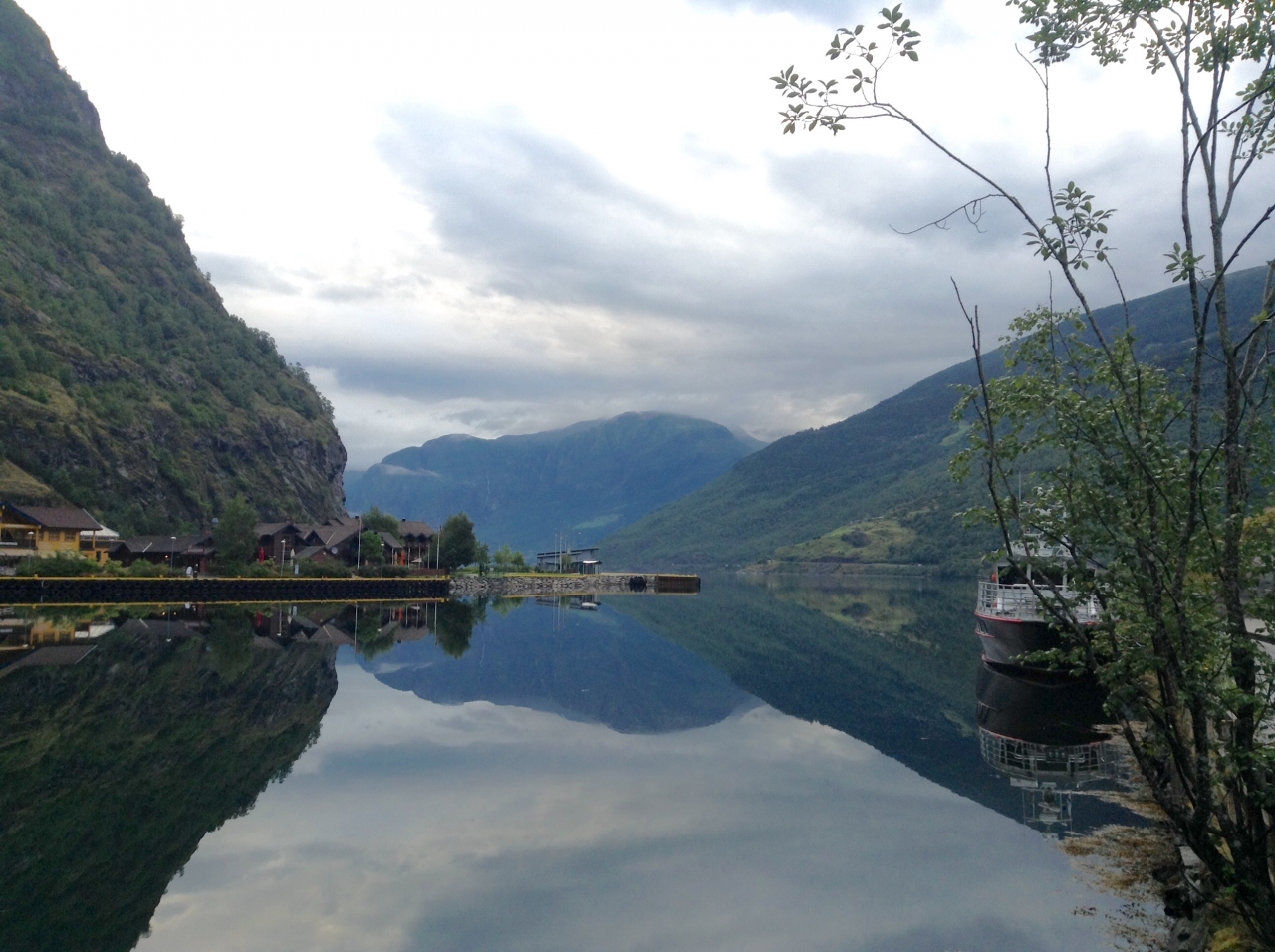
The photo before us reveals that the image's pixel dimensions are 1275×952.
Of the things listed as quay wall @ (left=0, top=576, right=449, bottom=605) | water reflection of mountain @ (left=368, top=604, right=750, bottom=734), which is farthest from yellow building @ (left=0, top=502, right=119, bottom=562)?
water reflection of mountain @ (left=368, top=604, right=750, bottom=734)

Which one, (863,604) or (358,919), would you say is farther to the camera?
(863,604)

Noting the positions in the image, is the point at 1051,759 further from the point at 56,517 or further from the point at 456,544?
the point at 456,544

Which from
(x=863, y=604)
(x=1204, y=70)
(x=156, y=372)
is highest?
(x=156, y=372)

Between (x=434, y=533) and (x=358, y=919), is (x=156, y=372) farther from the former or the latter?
(x=358, y=919)

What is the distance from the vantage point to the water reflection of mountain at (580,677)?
34.6 meters

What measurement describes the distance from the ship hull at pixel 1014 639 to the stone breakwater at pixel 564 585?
83.5 meters

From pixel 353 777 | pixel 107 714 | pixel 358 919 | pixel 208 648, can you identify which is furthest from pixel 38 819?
pixel 208 648

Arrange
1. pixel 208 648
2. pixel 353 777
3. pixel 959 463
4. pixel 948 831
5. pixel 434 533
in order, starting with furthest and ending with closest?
1. pixel 434 533
2. pixel 208 648
3. pixel 353 777
4. pixel 948 831
5. pixel 959 463

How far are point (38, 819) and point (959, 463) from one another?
17.9 meters

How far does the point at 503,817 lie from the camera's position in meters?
18.8

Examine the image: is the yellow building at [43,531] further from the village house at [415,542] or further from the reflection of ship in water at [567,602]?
the reflection of ship in water at [567,602]

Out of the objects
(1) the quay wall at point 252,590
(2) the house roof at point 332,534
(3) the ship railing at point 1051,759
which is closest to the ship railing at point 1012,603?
(3) the ship railing at point 1051,759

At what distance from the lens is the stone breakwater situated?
12006 centimetres

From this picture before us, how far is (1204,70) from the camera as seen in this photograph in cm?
962
